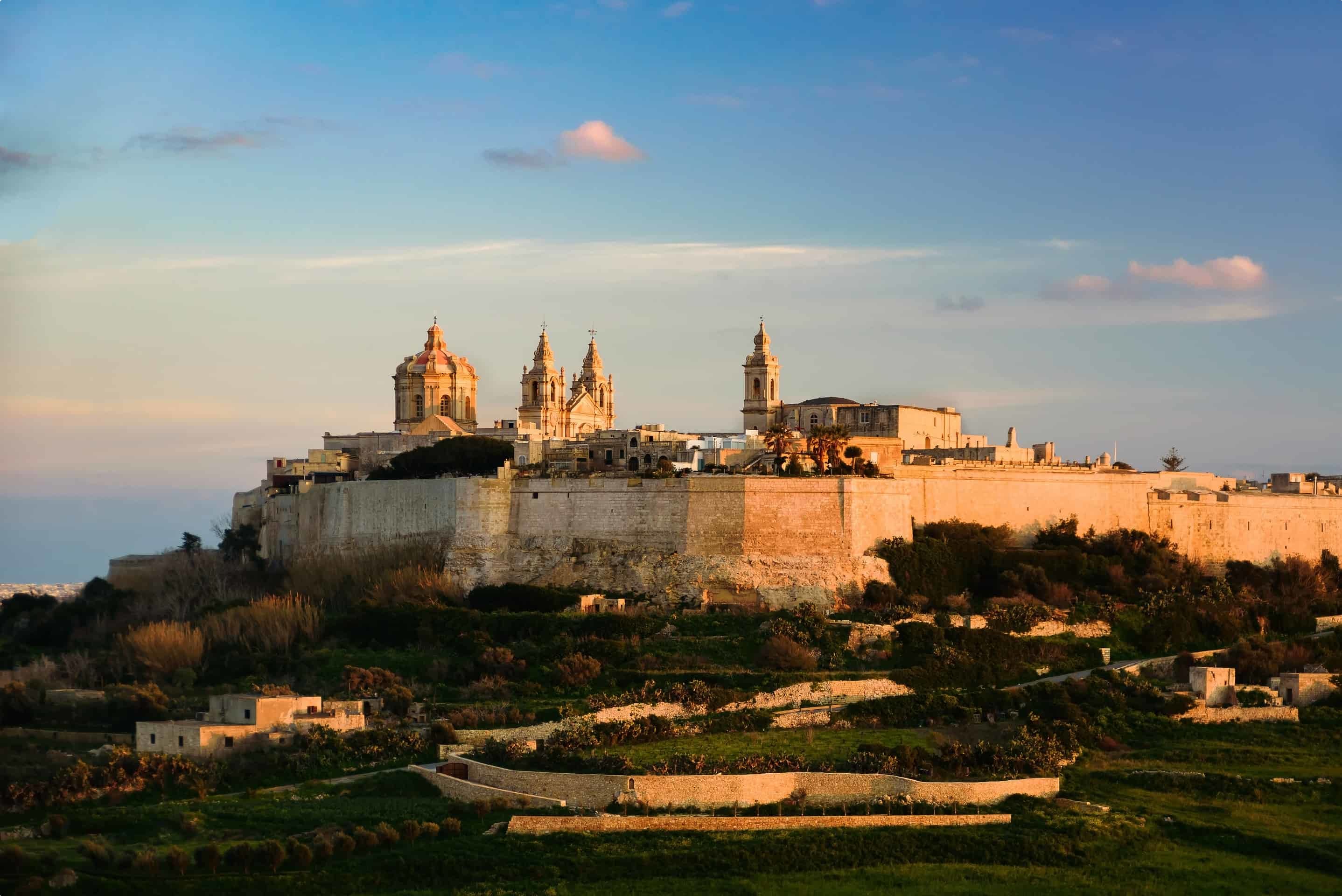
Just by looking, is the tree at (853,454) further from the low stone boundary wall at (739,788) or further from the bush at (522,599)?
the low stone boundary wall at (739,788)

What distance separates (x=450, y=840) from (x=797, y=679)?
1210 cm

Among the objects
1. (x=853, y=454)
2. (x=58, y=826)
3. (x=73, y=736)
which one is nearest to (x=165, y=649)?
(x=73, y=736)

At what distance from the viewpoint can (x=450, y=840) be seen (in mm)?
31578

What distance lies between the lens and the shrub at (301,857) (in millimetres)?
30422

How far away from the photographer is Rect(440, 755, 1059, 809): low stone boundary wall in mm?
33512

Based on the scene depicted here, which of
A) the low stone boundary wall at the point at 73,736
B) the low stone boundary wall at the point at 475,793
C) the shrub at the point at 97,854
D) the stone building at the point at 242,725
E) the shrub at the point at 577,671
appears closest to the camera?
the shrub at the point at 97,854

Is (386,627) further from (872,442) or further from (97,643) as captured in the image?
(872,442)

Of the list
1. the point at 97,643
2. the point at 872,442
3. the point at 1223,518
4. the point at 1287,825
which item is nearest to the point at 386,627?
the point at 97,643

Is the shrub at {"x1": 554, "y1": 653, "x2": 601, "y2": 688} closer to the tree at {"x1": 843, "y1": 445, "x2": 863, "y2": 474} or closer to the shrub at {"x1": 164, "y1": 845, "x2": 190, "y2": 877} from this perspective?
the shrub at {"x1": 164, "y1": 845, "x2": 190, "y2": 877}

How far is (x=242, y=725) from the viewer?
3778 centimetres

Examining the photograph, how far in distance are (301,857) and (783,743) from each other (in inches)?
423

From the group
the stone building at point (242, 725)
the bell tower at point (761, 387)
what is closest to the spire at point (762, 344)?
the bell tower at point (761, 387)

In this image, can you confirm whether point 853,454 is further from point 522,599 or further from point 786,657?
point 786,657

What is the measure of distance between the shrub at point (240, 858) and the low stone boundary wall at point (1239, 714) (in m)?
21.0
